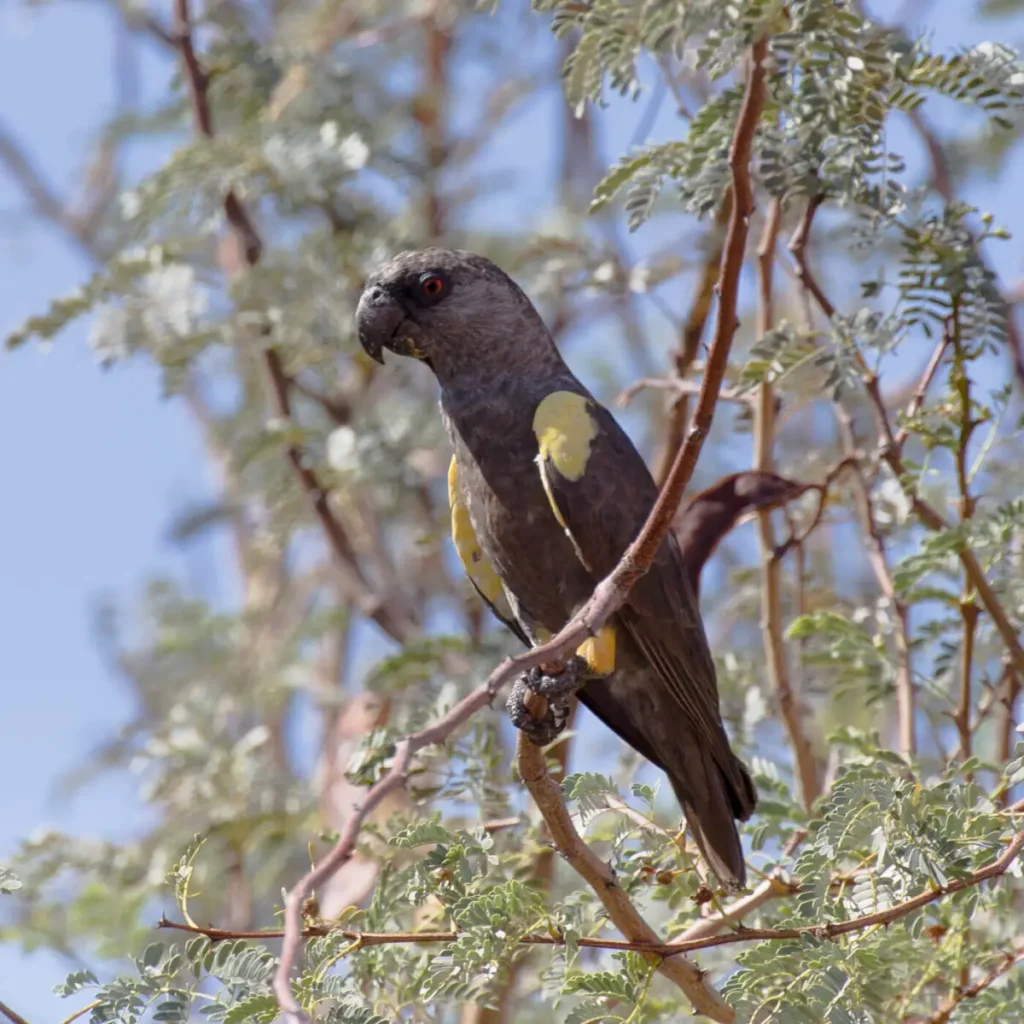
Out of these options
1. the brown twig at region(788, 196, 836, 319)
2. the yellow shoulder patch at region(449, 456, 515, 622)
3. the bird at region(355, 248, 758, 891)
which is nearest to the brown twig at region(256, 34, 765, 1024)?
the bird at region(355, 248, 758, 891)

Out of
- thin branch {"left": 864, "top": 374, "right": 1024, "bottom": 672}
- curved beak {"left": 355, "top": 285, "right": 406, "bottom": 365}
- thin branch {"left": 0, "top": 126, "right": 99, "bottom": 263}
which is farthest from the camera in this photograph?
thin branch {"left": 0, "top": 126, "right": 99, "bottom": 263}

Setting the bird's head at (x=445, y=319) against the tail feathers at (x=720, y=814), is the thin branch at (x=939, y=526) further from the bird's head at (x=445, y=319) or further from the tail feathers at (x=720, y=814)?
the bird's head at (x=445, y=319)

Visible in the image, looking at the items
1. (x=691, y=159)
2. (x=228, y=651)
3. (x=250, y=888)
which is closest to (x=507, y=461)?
(x=691, y=159)

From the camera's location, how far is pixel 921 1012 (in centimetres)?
262

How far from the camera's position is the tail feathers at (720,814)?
9.53 ft

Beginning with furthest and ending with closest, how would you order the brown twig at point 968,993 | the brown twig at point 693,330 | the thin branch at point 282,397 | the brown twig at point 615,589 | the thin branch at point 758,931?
1. the thin branch at point 282,397
2. the brown twig at point 693,330
3. the brown twig at point 968,993
4. the thin branch at point 758,931
5. the brown twig at point 615,589

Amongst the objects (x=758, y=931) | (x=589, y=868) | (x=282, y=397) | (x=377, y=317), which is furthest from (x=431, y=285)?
(x=758, y=931)

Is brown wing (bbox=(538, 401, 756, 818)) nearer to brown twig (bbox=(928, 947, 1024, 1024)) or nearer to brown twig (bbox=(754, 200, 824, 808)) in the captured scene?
brown twig (bbox=(754, 200, 824, 808))

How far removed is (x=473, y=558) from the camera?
11.3 ft

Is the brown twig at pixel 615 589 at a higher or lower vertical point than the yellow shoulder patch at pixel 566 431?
lower

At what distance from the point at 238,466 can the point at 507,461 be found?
1.53 meters

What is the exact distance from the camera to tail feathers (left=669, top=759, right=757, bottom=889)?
2906mm

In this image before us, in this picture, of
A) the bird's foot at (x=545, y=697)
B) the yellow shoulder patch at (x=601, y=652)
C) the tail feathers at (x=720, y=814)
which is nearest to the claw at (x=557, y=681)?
the bird's foot at (x=545, y=697)

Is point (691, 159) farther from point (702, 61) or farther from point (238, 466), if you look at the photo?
point (238, 466)
